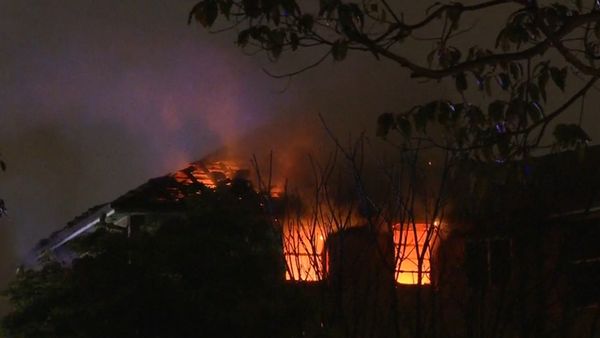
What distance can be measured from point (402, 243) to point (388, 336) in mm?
1097

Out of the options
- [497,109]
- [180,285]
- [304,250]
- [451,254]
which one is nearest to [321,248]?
[304,250]

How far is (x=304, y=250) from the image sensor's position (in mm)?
10562

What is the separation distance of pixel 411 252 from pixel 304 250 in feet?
4.48

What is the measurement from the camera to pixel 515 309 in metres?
10.8

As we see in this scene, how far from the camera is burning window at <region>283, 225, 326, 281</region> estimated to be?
10344 millimetres

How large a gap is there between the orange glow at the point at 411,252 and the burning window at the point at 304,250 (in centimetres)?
84

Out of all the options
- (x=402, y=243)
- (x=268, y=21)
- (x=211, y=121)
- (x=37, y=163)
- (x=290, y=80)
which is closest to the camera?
(x=268, y=21)

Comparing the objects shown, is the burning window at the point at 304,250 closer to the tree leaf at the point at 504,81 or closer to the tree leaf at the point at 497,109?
the tree leaf at the point at 504,81

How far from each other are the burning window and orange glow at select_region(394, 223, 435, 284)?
32.9 inches

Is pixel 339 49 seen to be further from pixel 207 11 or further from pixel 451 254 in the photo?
pixel 451 254

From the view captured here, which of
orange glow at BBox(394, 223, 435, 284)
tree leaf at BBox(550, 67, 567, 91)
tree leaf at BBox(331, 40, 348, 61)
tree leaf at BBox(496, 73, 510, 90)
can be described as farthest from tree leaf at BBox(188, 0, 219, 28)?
orange glow at BBox(394, 223, 435, 284)

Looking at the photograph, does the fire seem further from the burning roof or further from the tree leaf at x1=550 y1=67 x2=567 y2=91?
the tree leaf at x1=550 y1=67 x2=567 y2=91

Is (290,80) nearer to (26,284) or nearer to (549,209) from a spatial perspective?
(549,209)

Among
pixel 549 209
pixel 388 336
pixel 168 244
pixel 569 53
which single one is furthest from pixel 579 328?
pixel 569 53
